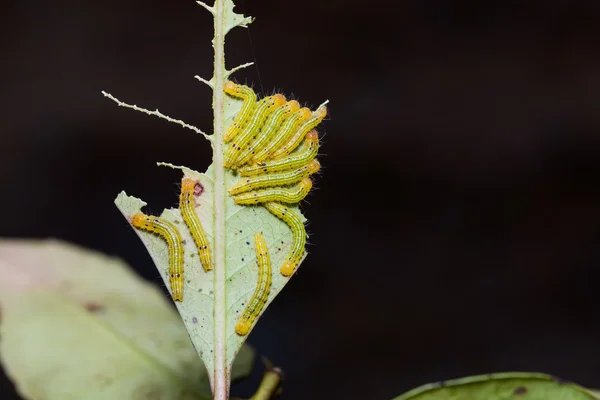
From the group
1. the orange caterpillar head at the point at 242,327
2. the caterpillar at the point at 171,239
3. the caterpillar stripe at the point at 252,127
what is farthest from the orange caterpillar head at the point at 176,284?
the caterpillar stripe at the point at 252,127

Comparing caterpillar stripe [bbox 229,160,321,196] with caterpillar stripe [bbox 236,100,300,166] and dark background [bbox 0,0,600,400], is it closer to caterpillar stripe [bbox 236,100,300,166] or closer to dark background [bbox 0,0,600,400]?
caterpillar stripe [bbox 236,100,300,166]

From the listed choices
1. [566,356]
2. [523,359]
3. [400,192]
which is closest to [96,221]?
[400,192]

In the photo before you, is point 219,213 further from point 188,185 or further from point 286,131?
point 286,131

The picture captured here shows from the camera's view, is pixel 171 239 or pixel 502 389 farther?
pixel 171 239

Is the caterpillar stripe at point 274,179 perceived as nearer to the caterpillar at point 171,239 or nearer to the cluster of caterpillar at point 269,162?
the cluster of caterpillar at point 269,162

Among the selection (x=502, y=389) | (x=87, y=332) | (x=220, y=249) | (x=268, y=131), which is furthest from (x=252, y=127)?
(x=87, y=332)
